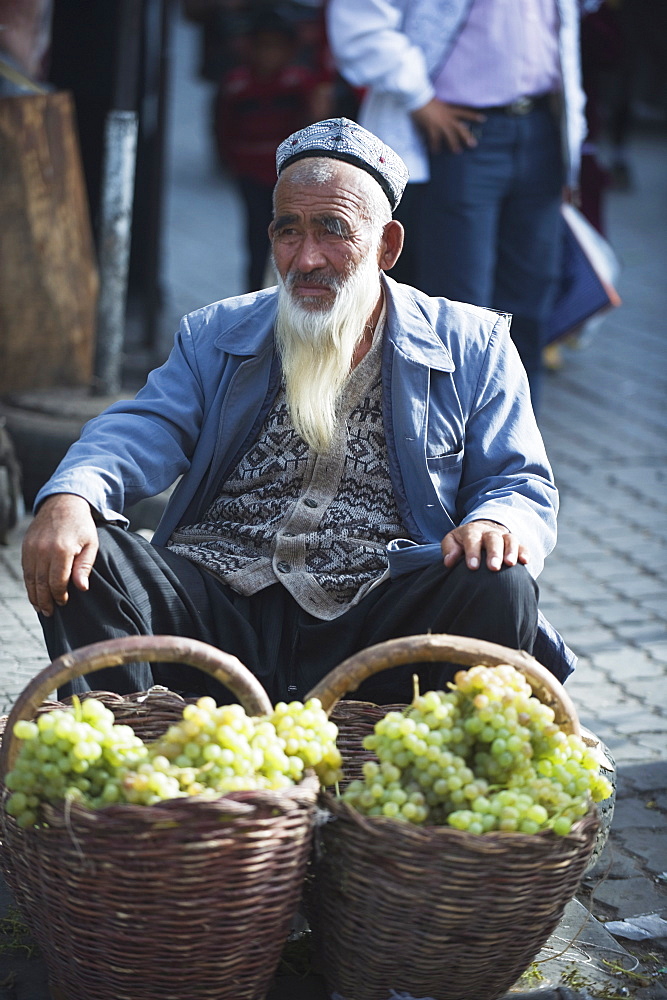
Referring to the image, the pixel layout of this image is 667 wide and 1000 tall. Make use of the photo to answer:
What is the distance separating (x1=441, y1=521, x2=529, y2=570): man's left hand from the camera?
241cm

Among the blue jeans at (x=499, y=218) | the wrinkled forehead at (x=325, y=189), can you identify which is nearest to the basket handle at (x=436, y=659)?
the wrinkled forehead at (x=325, y=189)

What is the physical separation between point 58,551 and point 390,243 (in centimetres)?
112

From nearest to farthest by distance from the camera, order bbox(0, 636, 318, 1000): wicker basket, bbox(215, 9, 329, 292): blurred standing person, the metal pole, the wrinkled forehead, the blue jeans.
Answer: bbox(0, 636, 318, 1000): wicker basket → the wrinkled forehead → the blue jeans → the metal pole → bbox(215, 9, 329, 292): blurred standing person

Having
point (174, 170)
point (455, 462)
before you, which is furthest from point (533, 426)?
point (174, 170)

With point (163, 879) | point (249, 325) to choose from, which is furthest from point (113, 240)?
point (163, 879)

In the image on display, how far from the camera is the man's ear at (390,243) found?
2904 millimetres

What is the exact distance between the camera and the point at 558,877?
1.99 meters

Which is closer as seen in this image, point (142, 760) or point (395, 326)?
point (142, 760)

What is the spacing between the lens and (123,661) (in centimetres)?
203

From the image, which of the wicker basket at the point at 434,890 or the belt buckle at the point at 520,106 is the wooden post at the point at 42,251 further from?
the wicker basket at the point at 434,890

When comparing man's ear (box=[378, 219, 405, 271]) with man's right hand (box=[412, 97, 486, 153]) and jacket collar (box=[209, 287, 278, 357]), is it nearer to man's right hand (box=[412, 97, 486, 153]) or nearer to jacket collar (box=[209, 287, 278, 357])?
jacket collar (box=[209, 287, 278, 357])

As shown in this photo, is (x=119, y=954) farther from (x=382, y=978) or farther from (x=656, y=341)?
(x=656, y=341)

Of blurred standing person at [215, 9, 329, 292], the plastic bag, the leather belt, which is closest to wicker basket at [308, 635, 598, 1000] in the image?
the leather belt

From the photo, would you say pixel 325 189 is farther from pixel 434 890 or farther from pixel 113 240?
pixel 113 240
